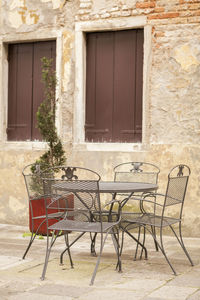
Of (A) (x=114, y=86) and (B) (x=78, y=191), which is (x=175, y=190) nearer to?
(B) (x=78, y=191)

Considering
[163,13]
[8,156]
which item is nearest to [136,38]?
[163,13]

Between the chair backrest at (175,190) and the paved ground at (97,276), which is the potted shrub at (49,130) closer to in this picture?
the paved ground at (97,276)

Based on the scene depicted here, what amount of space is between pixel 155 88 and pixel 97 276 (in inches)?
129

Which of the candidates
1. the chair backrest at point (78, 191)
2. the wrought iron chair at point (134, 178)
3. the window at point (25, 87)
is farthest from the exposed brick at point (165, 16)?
the chair backrest at point (78, 191)

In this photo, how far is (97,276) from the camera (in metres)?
4.56

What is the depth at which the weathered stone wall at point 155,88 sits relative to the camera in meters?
6.89

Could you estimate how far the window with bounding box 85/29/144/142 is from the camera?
739cm

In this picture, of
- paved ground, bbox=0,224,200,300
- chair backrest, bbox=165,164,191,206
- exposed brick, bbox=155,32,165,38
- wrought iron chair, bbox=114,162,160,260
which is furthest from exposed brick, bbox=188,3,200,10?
paved ground, bbox=0,224,200,300

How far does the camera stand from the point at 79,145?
756cm

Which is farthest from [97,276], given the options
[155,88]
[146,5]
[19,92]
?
[19,92]

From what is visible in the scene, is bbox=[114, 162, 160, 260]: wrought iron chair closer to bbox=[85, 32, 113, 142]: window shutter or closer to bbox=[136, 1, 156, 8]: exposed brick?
bbox=[85, 32, 113, 142]: window shutter

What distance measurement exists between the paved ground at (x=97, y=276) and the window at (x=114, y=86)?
1961 mm

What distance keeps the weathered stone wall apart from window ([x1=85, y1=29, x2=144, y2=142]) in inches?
9.3

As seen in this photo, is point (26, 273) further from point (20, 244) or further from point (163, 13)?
point (163, 13)
